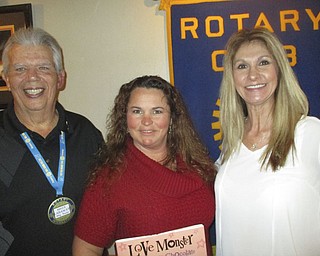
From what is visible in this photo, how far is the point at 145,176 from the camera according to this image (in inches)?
67.6

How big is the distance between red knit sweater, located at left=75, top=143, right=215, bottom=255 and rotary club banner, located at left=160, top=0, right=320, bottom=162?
109 cm

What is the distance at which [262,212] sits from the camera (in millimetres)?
1598

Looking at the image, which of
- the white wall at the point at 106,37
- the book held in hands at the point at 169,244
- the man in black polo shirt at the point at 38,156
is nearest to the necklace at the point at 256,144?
the book held in hands at the point at 169,244

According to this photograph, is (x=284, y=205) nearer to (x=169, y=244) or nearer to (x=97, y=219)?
(x=169, y=244)

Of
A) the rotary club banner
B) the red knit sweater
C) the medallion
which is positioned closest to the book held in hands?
the red knit sweater

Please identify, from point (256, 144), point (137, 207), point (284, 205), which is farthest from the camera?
point (256, 144)

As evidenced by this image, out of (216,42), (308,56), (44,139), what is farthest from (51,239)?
(308,56)

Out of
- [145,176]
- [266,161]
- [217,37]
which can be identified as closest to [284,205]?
[266,161]

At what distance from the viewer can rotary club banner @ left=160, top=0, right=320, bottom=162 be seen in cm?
262

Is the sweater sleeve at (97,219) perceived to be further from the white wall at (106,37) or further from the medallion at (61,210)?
the white wall at (106,37)

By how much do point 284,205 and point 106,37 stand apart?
1910 millimetres

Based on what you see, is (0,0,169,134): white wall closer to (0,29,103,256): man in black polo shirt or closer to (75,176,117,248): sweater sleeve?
(0,29,103,256): man in black polo shirt

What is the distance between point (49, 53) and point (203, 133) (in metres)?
Answer: 1.33

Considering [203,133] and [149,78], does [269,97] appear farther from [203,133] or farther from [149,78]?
[203,133]
